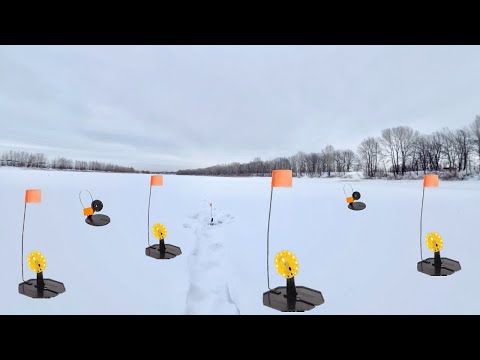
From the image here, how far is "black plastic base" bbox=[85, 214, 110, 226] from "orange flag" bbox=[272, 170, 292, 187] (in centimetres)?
338

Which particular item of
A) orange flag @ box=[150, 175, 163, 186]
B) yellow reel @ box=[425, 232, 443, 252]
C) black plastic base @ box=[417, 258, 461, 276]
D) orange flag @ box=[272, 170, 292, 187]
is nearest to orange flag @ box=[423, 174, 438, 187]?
yellow reel @ box=[425, 232, 443, 252]

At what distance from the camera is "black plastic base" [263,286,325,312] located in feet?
11.9

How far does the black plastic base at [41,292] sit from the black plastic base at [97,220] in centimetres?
115

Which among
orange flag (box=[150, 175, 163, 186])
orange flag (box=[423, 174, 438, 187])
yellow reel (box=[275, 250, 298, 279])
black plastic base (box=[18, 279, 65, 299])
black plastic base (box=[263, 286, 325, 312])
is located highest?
orange flag (box=[423, 174, 438, 187])

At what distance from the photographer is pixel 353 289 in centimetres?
455

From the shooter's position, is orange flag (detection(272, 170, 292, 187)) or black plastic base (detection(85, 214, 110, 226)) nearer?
orange flag (detection(272, 170, 292, 187))

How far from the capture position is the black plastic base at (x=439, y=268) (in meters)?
4.61

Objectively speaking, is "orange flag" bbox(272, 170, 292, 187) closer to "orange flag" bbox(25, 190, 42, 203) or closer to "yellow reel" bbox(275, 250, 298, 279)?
"yellow reel" bbox(275, 250, 298, 279)

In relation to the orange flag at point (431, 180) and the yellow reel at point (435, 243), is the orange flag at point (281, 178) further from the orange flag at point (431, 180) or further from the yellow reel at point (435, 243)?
the yellow reel at point (435, 243)

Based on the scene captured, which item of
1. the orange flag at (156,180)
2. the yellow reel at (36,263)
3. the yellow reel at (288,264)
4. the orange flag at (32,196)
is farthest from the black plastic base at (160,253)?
the yellow reel at (288,264)

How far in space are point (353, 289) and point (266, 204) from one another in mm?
5706

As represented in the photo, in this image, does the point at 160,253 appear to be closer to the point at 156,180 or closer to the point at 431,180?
the point at 156,180

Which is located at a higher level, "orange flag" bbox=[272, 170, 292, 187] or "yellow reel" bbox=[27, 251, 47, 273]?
"orange flag" bbox=[272, 170, 292, 187]

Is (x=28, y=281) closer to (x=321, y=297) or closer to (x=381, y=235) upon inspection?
(x=321, y=297)
